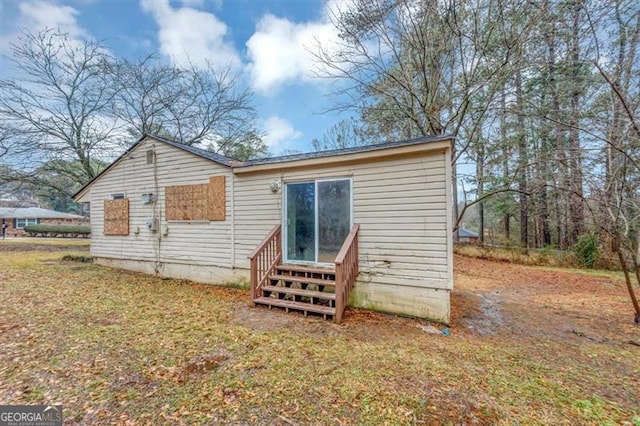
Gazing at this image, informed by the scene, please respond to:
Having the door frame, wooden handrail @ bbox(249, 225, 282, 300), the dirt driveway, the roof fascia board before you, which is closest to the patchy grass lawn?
the dirt driveway

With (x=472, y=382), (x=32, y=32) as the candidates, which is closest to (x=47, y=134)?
(x=32, y=32)

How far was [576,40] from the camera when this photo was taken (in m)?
5.44

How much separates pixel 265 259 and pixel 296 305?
1.26m

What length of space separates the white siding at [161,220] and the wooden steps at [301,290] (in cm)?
191

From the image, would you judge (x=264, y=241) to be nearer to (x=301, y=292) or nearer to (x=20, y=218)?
(x=301, y=292)

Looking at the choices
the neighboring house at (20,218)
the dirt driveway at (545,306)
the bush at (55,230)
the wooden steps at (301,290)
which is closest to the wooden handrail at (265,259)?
the wooden steps at (301,290)

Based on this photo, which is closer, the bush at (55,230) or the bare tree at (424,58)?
the bare tree at (424,58)

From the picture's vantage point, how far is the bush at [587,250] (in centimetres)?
1084

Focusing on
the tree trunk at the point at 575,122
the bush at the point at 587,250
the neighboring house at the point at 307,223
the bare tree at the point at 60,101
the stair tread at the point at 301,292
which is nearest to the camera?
the neighboring house at the point at 307,223

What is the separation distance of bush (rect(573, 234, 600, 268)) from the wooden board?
13595mm

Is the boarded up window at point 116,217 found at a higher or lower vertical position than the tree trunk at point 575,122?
lower

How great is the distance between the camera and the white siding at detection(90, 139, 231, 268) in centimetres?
717

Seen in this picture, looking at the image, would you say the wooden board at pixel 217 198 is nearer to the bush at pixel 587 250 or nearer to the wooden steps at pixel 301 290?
the wooden steps at pixel 301 290

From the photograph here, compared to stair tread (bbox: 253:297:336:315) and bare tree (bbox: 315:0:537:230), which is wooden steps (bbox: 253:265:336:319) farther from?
bare tree (bbox: 315:0:537:230)
